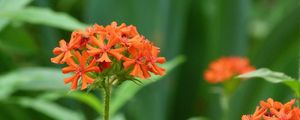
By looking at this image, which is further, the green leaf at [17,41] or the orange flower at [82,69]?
the green leaf at [17,41]

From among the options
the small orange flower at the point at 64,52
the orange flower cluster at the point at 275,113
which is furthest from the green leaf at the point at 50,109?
the orange flower cluster at the point at 275,113

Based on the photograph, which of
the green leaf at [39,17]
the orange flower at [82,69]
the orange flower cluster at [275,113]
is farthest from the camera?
the green leaf at [39,17]

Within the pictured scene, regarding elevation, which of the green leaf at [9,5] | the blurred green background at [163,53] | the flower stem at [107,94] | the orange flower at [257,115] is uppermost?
the blurred green background at [163,53]

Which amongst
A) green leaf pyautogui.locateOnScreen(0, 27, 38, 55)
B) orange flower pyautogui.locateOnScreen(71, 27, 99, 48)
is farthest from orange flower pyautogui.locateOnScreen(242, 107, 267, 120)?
green leaf pyautogui.locateOnScreen(0, 27, 38, 55)

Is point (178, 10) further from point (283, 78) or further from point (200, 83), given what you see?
point (283, 78)

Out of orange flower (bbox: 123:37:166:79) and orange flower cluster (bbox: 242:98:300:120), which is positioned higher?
orange flower (bbox: 123:37:166:79)

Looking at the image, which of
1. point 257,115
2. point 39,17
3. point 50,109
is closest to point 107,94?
point 257,115

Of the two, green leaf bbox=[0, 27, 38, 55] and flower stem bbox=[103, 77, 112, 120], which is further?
green leaf bbox=[0, 27, 38, 55]

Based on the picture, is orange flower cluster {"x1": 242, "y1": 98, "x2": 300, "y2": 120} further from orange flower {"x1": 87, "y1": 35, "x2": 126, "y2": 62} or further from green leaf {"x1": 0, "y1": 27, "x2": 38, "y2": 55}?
green leaf {"x1": 0, "y1": 27, "x2": 38, "y2": 55}

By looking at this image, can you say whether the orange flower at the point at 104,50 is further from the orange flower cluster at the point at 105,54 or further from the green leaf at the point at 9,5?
the green leaf at the point at 9,5
